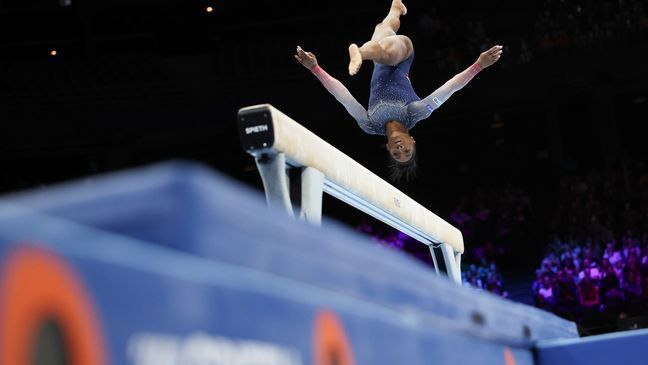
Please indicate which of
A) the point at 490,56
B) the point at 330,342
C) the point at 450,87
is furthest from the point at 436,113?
the point at 330,342

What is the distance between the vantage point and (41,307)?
1.08 m

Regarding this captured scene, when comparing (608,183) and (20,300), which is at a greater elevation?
(608,183)

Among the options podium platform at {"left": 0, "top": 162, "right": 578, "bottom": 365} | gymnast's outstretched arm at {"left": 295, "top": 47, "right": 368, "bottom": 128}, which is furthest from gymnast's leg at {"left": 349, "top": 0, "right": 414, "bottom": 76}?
podium platform at {"left": 0, "top": 162, "right": 578, "bottom": 365}

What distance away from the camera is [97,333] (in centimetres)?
112

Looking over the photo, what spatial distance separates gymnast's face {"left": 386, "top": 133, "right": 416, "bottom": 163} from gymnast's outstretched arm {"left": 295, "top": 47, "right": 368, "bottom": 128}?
0.32 metres

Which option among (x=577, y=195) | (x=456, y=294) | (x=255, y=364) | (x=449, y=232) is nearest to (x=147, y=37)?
(x=577, y=195)

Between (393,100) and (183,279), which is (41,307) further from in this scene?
(393,100)

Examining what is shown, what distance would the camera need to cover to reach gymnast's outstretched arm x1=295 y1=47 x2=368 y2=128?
16.0 ft

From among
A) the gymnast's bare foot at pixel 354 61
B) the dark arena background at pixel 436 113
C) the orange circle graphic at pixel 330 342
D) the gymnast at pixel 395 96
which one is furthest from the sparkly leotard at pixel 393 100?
→ the orange circle graphic at pixel 330 342

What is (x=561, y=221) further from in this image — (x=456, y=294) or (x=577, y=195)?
(x=456, y=294)

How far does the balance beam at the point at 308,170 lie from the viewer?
319 cm

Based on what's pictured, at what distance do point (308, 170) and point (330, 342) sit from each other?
1778mm

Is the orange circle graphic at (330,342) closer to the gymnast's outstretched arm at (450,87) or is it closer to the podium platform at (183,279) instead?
the podium platform at (183,279)

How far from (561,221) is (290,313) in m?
11.6
